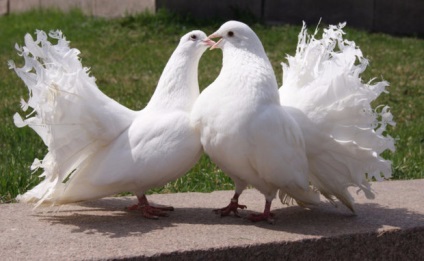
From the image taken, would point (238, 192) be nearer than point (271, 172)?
No

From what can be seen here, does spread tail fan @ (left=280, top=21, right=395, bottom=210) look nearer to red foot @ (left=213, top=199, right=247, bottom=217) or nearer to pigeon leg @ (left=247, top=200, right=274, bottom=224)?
pigeon leg @ (left=247, top=200, right=274, bottom=224)

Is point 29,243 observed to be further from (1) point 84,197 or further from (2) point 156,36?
(2) point 156,36

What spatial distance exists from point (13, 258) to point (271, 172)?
3.68 feet

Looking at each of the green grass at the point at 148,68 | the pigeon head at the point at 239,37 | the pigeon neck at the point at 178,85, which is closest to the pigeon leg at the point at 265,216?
the pigeon neck at the point at 178,85

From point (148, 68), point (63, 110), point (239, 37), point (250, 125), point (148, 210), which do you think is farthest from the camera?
point (148, 68)

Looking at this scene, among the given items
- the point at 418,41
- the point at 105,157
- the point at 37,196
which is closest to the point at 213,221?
the point at 105,157

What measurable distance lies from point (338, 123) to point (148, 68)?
19.3 ft

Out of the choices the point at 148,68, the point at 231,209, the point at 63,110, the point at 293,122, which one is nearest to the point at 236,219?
the point at 231,209

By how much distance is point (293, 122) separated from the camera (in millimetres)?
A: 3490

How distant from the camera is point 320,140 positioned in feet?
11.9

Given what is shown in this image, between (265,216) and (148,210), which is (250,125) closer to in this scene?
(265,216)

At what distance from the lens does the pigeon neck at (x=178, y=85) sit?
3.68m

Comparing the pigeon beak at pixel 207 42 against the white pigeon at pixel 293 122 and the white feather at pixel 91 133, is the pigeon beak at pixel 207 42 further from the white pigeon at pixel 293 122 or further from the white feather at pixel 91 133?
the white feather at pixel 91 133

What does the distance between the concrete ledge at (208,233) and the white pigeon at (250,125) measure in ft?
0.76
